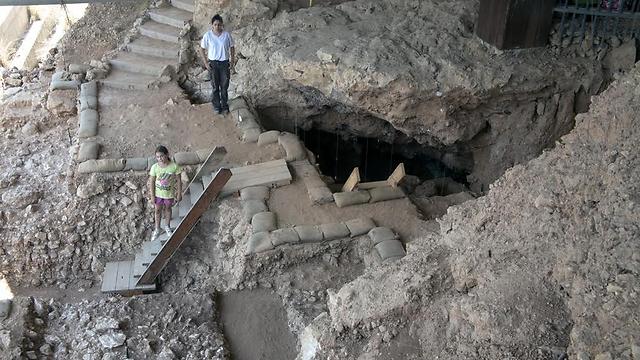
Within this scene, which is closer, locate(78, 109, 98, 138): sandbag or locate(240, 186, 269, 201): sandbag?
locate(240, 186, 269, 201): sandbag

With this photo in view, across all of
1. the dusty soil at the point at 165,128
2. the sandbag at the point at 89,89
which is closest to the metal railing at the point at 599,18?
the dusty soil at the point at 165,128

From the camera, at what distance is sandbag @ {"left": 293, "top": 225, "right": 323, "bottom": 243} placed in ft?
20.2

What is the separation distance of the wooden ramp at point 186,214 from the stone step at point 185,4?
3829mm

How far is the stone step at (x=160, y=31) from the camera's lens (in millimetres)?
9359

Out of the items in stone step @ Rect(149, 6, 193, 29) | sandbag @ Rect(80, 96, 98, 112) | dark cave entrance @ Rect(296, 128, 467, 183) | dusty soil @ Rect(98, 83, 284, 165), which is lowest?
→ dark cave entrance @ Rect(296, 128, 467, 183)

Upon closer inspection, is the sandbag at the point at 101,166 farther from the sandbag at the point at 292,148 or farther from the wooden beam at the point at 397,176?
the wooden beam at the point at 397,176

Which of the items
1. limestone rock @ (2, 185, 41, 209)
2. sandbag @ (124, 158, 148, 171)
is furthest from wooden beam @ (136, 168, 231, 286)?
limestone rock @ (2, 185, 41, 209)

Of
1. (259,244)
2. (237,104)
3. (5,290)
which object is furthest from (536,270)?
(5,290)

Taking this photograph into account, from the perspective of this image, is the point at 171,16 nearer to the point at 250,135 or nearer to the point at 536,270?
the point at 250,135

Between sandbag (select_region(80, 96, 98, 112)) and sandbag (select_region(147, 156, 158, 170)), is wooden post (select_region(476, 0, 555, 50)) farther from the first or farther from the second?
sandbag (select_region(80, 96, 98, 112))

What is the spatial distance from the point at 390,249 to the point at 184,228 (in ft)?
6.82

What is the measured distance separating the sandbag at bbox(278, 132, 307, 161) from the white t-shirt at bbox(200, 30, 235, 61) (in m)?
1.22

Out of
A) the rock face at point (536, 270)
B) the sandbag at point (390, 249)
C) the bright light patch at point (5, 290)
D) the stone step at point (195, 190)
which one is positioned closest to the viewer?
the rock face at point (536, 270)

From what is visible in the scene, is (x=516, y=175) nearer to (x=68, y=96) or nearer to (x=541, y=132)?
(x=541, y=132)
